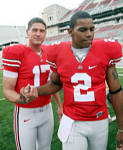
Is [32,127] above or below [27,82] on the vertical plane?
below

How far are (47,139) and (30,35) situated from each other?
39.7 inches

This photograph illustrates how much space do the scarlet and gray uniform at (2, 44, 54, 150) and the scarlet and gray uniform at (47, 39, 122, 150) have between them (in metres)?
0.40

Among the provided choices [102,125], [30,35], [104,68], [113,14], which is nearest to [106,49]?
[104,68]

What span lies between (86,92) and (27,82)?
2.02ft

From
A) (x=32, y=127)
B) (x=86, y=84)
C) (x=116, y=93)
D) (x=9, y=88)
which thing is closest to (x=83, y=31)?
(x=86, y=84)

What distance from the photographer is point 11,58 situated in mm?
1396

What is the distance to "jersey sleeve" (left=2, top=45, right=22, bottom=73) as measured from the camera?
1399 millimetres

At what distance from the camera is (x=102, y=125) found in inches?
45.4

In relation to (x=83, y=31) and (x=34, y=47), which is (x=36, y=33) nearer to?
(x=34, y=47)

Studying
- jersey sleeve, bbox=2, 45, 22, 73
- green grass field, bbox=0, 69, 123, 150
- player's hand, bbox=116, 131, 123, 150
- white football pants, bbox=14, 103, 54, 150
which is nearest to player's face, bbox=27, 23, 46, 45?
jersey sleeve, bbox=2, 45, 22, 73

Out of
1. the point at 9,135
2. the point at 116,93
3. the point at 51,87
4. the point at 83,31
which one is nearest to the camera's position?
the point at 83,31

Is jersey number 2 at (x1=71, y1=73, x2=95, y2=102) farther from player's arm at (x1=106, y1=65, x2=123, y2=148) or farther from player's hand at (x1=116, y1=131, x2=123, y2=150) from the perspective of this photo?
player's hand at (x1=116, y1=131, x2=123, y2=150)

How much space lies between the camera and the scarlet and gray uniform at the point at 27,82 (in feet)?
4.66

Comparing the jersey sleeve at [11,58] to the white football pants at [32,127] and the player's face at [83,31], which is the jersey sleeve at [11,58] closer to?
the white football pants at [32,127]
